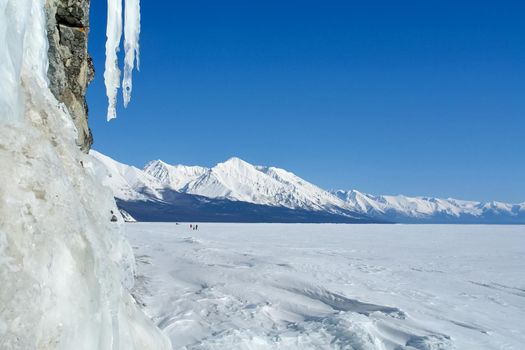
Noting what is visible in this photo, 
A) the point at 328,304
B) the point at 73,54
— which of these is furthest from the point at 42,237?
the point at 328,304

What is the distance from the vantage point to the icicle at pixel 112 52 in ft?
35.8

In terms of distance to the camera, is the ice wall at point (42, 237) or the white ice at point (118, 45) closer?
the ice wall at point (42, 237)

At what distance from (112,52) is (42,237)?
334 inches

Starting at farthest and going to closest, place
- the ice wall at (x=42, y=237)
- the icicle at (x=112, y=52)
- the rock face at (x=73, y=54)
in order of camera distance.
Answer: the icicle at (x=112, y=52), the rock face at (x=73, y=54), the ice wall at (x=42, y=237)

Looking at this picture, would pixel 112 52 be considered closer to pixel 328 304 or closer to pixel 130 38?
pixel 130 38

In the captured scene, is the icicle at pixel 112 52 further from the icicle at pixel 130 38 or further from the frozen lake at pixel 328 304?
the frozen lake at pixel 328 304

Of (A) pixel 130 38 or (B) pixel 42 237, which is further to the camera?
(A) pixel 130 38

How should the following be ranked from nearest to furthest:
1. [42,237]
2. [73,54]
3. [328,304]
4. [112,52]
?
[42,237]
[73,54]
[112,52]
[328,304]

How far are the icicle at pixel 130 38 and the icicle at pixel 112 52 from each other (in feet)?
0.75

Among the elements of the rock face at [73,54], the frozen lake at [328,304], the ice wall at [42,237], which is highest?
the rock face at [73,54]

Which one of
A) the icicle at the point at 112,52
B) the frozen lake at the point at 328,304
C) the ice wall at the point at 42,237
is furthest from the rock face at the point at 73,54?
the frozen lake at the point at 328,304

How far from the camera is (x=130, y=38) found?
11602 mm

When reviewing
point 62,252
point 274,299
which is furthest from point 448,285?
point 62,252

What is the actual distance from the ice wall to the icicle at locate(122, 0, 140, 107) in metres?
6.49
